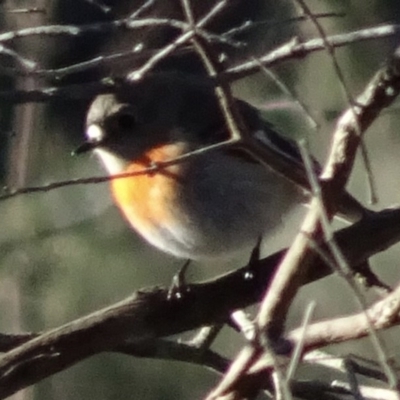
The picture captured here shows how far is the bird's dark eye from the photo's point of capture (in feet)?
9.00

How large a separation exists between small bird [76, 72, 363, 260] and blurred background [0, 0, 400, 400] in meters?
1.07

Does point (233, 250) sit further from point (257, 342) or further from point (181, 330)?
point (257, 342)

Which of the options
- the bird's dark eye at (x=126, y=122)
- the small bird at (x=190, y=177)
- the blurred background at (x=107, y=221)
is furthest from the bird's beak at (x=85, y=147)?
the blurred background at (x=107, y=221)

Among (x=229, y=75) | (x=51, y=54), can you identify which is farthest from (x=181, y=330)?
(x=51, y=54)

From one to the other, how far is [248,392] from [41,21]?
5.91 feet

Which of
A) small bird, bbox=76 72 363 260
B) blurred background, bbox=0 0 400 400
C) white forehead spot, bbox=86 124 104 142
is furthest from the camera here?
blurred background, bbox=0 0 400 400

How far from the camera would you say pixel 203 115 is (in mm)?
2635

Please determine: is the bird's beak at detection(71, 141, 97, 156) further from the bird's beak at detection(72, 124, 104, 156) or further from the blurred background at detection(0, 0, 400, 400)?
the blurred background at detection(0, 0, 400, 400)

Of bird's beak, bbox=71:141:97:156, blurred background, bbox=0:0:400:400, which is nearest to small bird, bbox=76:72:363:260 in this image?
bird's beak, bbox=71:141:97:156

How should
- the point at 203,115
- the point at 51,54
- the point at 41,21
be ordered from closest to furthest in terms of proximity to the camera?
the point at 203,115
the point at 41,21
the point at 51,54

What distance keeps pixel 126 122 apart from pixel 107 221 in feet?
5.08

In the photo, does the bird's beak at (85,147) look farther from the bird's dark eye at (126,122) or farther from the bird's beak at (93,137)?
the bird's dark eye at (126,122)

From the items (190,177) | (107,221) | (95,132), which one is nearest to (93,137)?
(95,132)

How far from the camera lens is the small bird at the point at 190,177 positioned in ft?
8.43
